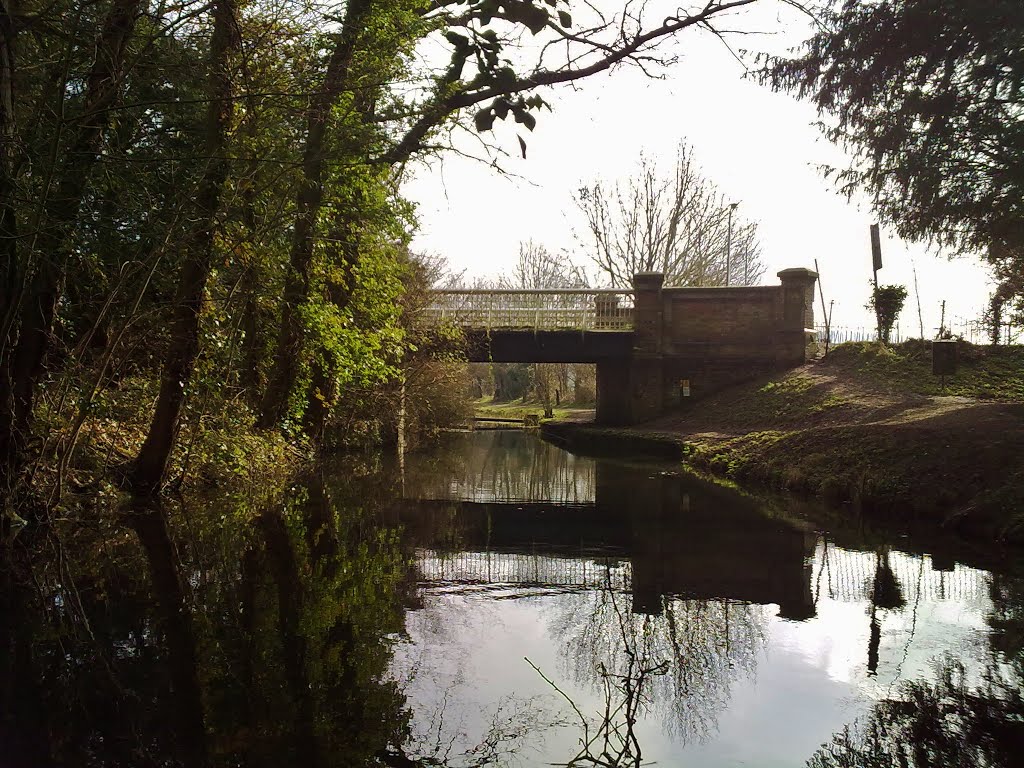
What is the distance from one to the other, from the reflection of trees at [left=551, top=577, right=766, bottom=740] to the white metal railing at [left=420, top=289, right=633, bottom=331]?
18.5 meters

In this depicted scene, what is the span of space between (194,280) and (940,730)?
7894mm

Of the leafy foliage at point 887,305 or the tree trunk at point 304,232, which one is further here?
the leafy foliage at point 887,305

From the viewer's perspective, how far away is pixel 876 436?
1212cm

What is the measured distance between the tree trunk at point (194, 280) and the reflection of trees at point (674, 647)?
4790 millimetres

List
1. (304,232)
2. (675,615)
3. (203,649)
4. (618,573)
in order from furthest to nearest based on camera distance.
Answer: (304,232) → (618,573) → (675,615) → (203,649)

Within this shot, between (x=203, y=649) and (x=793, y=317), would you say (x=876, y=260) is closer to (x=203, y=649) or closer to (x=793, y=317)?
(x=793, y=317)

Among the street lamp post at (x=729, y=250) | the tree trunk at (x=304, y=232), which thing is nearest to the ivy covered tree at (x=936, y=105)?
the tree trunk at (x=304, y=232)

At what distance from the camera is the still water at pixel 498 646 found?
367cm

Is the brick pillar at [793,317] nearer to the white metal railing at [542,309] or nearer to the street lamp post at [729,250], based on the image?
the white metal railing at [542,309]

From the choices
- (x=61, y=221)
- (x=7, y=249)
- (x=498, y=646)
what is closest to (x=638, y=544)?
(x=498, y=646)

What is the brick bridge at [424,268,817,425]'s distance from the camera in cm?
2353

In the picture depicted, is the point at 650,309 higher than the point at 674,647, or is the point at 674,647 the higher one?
the point at 650,309

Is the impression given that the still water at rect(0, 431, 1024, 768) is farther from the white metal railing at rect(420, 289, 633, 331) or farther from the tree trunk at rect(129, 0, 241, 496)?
the white metal railing at rect(420, 289, 633, 331)

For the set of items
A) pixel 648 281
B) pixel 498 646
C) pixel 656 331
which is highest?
pixel 648 281
